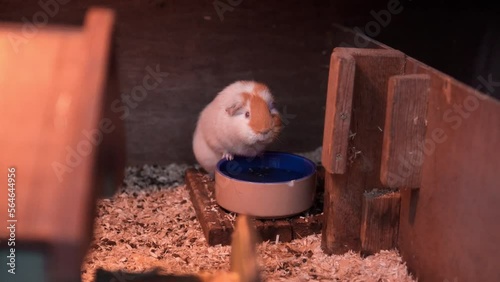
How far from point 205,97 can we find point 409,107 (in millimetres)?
1870

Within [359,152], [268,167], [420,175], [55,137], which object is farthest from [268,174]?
[55,137]

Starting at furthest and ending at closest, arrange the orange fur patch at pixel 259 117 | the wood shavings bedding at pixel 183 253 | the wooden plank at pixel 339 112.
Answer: the orange fur patch at pixel 259 117, the wood shavings bedding at pixel 183 253, the wooden plank at pixel 339 112

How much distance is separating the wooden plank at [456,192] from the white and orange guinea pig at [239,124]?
35.1 inches

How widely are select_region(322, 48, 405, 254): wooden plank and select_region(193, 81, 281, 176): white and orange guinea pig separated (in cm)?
60

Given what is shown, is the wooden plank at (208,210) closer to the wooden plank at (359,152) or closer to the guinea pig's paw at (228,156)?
the guinea pig's paw at (228,156)

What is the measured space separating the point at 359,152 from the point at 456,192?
0.58m

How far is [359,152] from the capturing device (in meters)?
2.69

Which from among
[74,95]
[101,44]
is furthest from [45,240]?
[101,44]

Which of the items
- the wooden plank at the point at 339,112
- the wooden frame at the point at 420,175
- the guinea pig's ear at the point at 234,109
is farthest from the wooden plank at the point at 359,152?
the guinea pig's ear at the point at 234,109

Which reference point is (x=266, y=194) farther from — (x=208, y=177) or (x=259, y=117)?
(x=208, y=177)

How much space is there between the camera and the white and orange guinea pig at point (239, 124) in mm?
3240

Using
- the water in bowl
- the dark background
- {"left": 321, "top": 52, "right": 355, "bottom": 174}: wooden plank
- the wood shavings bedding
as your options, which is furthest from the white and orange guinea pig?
{"left": 321, "top": 52, "right": 355, "bottom": 174}: wooden plank

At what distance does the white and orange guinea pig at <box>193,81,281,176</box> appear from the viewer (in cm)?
324

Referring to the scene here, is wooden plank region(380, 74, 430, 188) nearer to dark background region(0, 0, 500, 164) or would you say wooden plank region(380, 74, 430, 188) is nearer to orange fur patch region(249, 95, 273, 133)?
orange fur patch region(249, 95, 273, 133)
